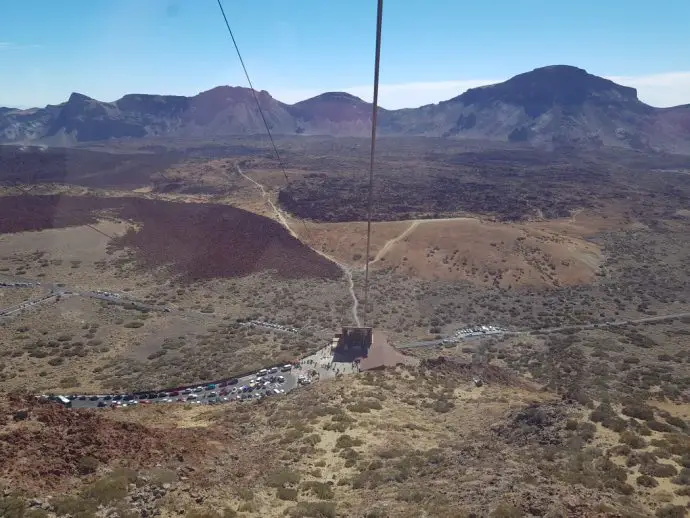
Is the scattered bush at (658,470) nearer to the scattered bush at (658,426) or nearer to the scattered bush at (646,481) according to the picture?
the scattered bush at (646,481)

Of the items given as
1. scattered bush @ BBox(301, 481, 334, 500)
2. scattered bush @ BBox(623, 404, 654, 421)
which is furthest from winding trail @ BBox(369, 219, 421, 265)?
scattered bush @ BBox(301, 481, 334, 500)

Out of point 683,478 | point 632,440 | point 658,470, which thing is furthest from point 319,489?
point 632,440

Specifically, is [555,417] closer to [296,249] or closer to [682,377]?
[682,377]

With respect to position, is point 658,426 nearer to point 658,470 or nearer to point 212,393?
point 658,470

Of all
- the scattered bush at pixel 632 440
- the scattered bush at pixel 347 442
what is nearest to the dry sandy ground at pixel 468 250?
the scattered bush at pixel 632 440

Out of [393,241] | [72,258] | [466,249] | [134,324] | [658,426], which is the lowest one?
[134,324]

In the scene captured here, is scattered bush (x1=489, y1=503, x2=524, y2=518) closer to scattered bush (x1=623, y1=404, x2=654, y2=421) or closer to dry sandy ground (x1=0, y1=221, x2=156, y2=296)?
scattered bush (x1=623, y1=404, x2=654, y2=421)

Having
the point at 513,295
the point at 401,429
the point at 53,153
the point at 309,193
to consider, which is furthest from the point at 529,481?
the point at 53,153

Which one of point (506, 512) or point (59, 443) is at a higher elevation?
point (506, 512)
